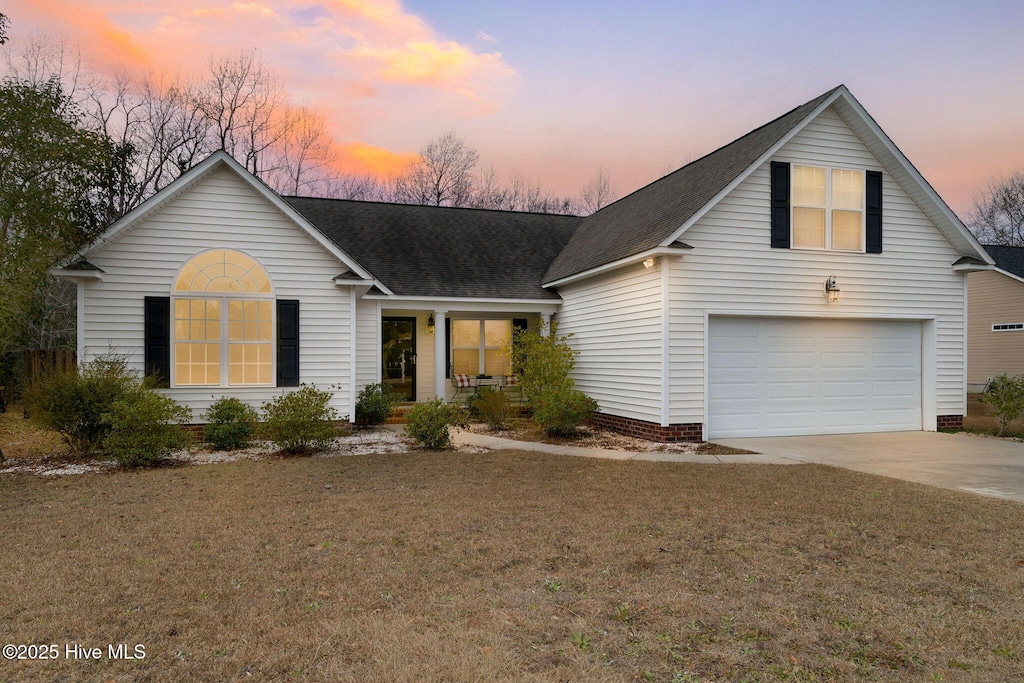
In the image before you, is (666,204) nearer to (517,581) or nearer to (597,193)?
(517,581)

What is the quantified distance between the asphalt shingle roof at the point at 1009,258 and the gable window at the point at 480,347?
17657 mm

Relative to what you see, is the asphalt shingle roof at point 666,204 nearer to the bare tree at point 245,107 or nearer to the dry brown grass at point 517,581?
the dry brown grass at point 517,581

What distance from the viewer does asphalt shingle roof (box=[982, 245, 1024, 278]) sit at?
2303cm

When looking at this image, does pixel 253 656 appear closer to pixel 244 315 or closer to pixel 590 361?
pixel 244 315

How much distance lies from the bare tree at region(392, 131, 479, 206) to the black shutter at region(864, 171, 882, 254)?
25.6m

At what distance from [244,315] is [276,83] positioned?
22500 millimetres

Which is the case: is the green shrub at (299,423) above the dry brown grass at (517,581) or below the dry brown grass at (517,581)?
above

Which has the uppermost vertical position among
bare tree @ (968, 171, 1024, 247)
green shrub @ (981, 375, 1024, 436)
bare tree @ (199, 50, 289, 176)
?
bare tree @ (199, 50, 289, 176)

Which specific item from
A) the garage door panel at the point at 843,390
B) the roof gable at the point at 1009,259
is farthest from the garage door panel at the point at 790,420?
the roof gable at the point at 1009,259

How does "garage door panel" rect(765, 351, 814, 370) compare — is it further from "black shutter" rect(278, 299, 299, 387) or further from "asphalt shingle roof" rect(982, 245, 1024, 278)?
"asphalt shingle roof" rect(982, 245, 1024, 278)

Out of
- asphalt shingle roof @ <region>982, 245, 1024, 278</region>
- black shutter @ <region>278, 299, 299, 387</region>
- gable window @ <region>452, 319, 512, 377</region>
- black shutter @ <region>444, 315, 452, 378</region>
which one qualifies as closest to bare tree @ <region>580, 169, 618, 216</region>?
asphalt shingle roof @ <region>982, 245, 1024, 278</region>

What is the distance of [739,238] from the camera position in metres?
12.1

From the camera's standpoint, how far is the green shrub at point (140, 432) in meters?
9.29

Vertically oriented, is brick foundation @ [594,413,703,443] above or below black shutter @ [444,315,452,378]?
below
